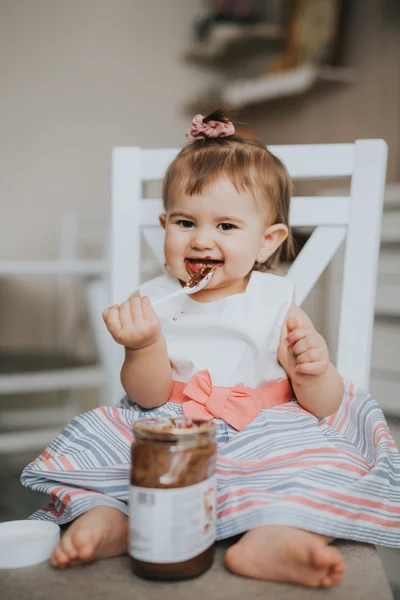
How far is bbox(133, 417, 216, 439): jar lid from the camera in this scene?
0.56 metres

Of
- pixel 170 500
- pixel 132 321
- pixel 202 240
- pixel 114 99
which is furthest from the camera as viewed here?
pixel 114 99

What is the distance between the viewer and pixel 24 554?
606 millimetres

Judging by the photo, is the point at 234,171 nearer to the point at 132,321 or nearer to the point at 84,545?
the point at 132,321

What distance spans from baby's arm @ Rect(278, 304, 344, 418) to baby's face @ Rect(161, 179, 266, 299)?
0.11 m

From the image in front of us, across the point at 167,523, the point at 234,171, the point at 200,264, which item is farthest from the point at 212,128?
the point at 167,523

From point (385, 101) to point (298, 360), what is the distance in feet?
5.35

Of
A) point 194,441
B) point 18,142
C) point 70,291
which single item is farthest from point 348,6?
point 194,441

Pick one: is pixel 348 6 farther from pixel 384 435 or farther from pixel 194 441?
pixel 194 441

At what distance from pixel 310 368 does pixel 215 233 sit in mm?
238

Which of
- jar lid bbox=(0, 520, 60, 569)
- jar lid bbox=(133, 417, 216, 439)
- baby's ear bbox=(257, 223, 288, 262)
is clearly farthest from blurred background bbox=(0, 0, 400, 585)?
jar lid bbox=(133, 417, 216, 439)

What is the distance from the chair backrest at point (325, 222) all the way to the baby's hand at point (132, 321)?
0.31 m

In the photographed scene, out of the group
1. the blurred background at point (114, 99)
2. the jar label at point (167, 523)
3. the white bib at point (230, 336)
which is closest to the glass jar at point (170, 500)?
the jar label at point (167, 523)

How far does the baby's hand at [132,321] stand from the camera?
0.70m

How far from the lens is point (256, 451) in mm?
713
